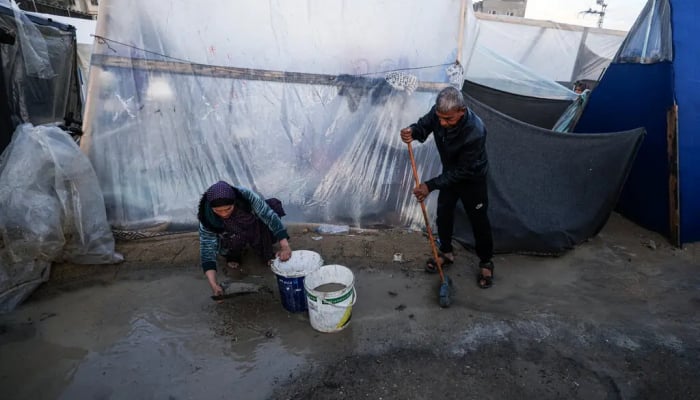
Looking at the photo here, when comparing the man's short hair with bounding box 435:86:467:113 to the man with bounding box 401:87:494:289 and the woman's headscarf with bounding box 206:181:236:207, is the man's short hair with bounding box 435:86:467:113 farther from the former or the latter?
the woman's headscarf with bounding box 206:181:236:207

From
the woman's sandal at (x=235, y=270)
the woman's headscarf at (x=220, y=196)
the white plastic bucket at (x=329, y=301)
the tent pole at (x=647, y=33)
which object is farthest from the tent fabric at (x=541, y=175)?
the woman's headscarf at (x=220, y=196)

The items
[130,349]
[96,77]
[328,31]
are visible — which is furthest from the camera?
[328,31]

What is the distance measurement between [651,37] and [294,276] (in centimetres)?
436

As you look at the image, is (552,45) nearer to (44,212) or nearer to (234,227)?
(234,227)

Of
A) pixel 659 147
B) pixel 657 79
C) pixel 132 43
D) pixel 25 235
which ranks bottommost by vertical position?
pixel 25 235

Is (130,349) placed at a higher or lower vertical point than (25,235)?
lower

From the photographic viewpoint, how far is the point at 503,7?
21.0 meters

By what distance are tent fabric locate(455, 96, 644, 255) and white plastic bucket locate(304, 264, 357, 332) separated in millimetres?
1596

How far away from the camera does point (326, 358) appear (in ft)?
7.06

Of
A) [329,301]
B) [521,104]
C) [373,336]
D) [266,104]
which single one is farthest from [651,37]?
[329,301]

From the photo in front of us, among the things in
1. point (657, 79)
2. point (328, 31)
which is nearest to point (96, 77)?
point (328, 31)

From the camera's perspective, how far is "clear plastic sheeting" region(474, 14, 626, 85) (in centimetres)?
918

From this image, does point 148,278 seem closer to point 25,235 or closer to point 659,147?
point 25,235

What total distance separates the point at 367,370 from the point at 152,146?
283cm
